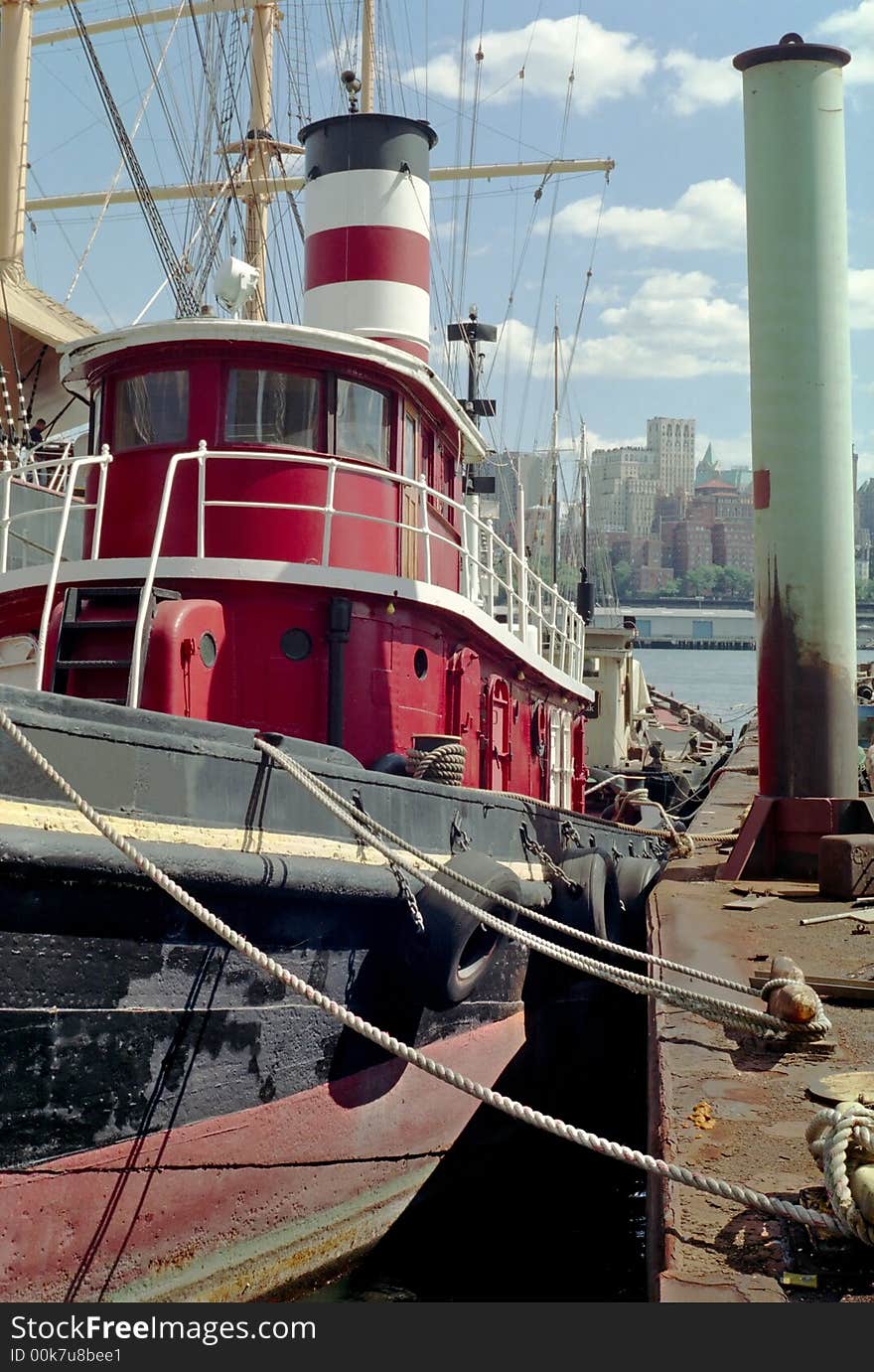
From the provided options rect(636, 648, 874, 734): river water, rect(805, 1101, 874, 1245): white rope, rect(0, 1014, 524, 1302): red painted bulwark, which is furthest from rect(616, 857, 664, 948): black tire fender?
rect(636, 648, 874, 734): river water

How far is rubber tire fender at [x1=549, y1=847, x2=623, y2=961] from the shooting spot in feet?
27.8

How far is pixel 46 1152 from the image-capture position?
4.82 m

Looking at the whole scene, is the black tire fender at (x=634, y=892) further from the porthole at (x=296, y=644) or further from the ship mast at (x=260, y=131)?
the ship mast at (x=260, y=131)

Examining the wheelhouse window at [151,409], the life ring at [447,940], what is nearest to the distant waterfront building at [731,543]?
the wheelhouse window at [151,409]

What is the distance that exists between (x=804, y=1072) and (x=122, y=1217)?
9.33 ft

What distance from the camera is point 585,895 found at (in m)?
A: 8.55

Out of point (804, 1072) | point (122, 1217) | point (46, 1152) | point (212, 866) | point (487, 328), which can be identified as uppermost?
point (487, 328)

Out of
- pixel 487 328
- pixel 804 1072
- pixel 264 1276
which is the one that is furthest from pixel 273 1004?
pixel 487 328

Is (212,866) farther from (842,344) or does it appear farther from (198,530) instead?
(842,344)

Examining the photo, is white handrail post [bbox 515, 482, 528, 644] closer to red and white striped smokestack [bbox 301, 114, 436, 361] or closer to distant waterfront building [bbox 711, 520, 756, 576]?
red and white striped smokestack [bbox 301, 114, 436, 361]

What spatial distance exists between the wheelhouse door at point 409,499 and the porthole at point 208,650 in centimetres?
215

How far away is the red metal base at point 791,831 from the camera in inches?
336

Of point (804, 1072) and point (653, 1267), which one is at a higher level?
point (804, 1072)

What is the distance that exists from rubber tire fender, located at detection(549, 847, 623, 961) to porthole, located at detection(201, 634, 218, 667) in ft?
9.47
